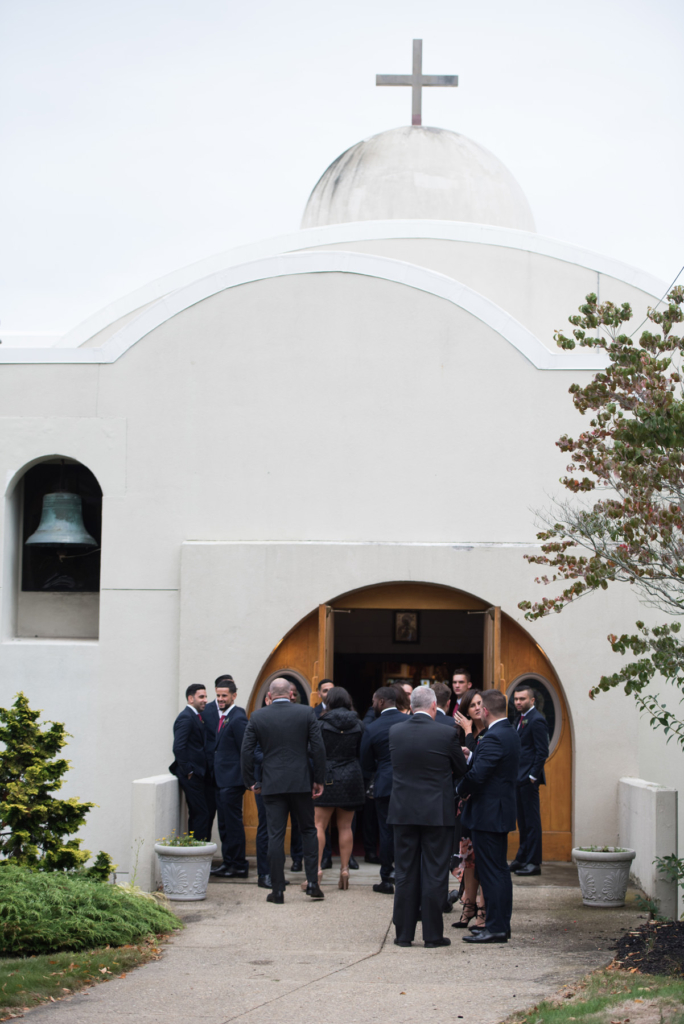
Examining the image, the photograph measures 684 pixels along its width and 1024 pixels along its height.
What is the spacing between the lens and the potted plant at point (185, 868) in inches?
348

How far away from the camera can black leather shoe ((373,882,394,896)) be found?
915 centimetres

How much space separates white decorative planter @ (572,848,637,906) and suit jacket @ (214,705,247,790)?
9.61 ft

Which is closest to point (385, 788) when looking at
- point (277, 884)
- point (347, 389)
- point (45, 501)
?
point (277, 884)

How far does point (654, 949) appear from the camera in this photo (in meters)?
6.98

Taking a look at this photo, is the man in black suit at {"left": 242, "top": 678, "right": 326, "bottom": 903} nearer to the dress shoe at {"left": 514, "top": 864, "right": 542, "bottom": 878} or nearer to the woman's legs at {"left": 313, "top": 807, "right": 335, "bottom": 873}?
the woman's legs at {"left": 313, "top": 807, "right": 335, "bottom": 873}

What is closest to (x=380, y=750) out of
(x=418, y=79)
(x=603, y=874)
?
(x=603, y=874)

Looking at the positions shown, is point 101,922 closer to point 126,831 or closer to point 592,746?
point 126,831

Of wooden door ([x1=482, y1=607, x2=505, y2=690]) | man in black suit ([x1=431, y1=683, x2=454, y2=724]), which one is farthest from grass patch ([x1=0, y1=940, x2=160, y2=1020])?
wooden door ([x1=482, y1=607, x2=505, y2=690])

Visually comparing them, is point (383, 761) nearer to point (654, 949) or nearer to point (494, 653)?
point (494, 653)

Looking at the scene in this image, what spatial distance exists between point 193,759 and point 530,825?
10.1 feet

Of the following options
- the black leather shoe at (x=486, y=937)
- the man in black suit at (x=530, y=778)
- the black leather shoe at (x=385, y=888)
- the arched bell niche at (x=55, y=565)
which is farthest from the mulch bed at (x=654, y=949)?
the arched bell niche at (x=55, y=565)

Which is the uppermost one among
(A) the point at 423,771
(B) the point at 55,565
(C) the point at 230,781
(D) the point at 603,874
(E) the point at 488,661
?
(B) the point at 55,565

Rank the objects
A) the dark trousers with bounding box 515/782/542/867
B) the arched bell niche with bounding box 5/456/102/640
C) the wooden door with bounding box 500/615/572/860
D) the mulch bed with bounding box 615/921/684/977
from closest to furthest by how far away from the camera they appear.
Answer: the mulch bed with bounding box 615/921/684/977 → the dark trousers with bounding box 515/782/542/867 → the wooden door with bounding box 500/615/572/860 → the arched bell niche with bounding box 5/456/102/640

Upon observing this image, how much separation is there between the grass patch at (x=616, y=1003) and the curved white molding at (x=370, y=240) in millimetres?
8908
